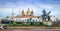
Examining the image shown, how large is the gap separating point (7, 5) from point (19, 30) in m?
0.40

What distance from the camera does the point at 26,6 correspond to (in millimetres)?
2158

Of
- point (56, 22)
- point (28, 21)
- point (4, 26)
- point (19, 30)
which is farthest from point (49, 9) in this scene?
point (4, 26)

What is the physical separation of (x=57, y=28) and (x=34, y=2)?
0.50 meters

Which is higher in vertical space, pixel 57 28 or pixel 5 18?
pixel 5 18

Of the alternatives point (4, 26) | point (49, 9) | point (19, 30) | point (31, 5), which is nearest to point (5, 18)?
point (4, 26)

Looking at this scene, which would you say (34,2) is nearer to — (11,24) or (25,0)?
(25,0)

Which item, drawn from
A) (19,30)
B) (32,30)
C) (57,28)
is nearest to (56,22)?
(57,28)

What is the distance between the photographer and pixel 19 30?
2.13 m

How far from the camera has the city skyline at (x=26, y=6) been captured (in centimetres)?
215

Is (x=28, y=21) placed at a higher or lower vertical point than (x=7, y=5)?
lower

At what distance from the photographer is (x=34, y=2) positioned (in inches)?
85.6

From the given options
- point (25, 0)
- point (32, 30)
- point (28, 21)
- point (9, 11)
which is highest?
point (25, 0)

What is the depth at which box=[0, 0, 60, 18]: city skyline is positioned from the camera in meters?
2.15

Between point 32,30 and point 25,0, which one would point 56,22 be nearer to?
point 32,30
